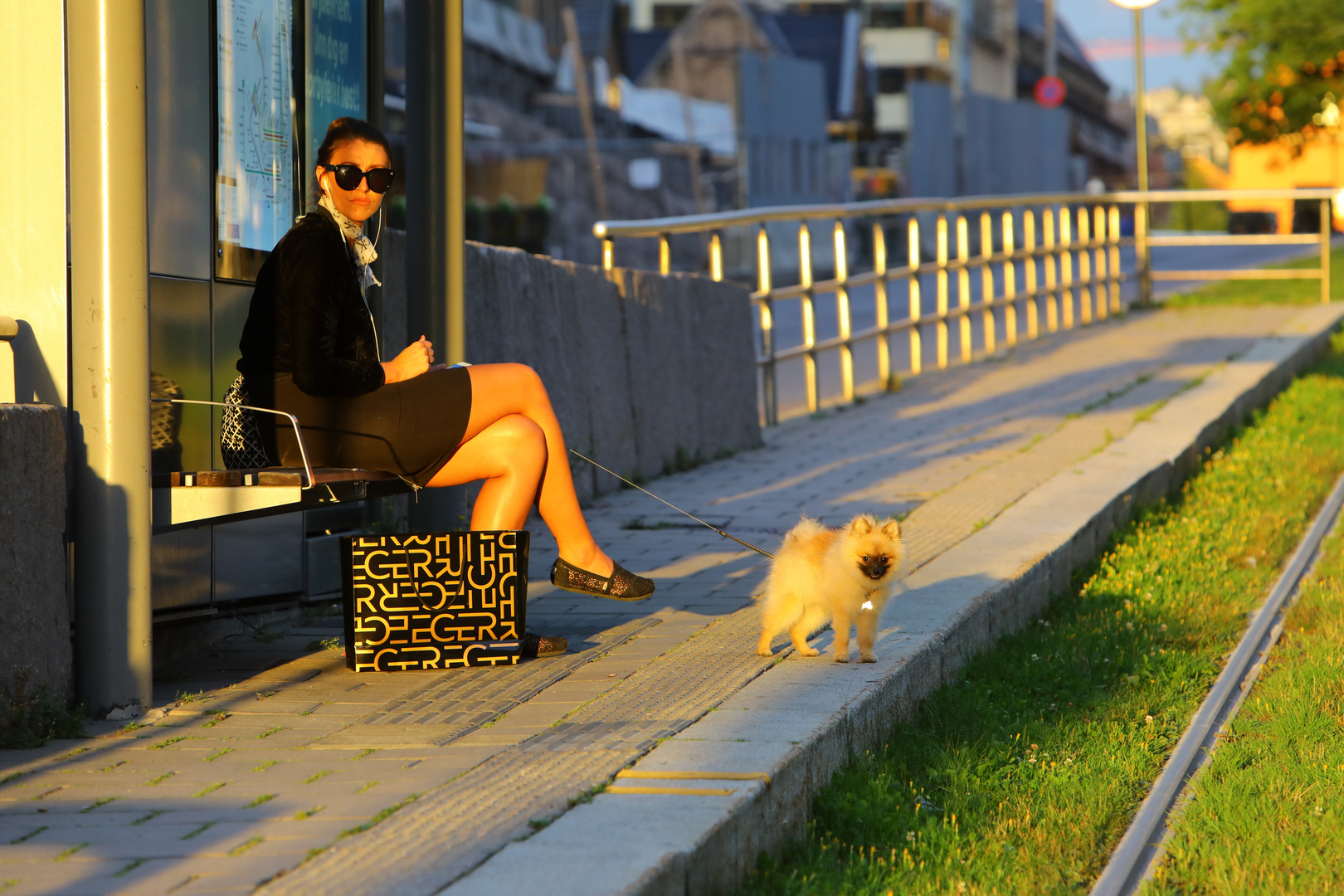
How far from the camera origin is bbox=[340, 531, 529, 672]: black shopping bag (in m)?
4.82

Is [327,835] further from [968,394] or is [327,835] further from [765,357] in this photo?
[968,394]

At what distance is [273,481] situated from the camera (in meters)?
4.36

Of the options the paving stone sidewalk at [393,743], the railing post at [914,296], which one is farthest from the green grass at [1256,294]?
the paving stone sidewalk at [393,743]

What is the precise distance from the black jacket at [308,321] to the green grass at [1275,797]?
8.17 ft

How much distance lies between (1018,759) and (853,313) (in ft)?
68.6

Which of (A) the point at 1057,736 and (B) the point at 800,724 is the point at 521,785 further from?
(A) the point at 1057,736

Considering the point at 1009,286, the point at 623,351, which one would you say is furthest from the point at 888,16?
the point at 623,351

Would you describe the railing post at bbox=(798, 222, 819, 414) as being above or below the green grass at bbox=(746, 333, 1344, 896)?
above

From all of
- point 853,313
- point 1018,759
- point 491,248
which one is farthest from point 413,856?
point 853,313

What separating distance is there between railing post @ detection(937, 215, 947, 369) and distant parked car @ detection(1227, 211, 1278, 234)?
41843 millimetres

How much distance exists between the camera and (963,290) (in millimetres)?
15891

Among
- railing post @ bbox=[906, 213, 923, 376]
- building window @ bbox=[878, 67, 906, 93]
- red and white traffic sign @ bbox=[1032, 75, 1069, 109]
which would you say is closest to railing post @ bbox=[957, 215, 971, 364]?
railing post @ bbox=[906, 213, 923, 376]

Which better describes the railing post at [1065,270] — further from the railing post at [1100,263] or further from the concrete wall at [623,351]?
the concrete wall at [623,351]

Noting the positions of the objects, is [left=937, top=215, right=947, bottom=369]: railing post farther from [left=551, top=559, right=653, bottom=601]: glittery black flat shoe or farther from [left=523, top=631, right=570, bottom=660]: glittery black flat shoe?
[left=523, top=631, right=570, bottom=660]: glittery black flat shoe
